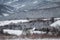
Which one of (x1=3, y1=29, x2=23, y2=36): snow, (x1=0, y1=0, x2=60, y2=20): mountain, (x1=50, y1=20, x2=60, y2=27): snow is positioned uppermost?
(x1=0, y1=0, x2=60, y2=20): mountain

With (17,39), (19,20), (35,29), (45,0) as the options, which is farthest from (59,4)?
(17,39)

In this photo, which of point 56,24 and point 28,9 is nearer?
point 56,24

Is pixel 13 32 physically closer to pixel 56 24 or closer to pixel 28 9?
pixel 28 9

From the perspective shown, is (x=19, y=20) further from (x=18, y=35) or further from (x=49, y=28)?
(x=49, y=28)

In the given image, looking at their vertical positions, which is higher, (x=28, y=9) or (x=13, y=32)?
(x=28, y=9)

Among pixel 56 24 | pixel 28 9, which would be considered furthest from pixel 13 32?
pixel 56 24

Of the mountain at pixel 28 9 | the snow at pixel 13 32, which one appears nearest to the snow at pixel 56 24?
the mountain at pixel 28 9

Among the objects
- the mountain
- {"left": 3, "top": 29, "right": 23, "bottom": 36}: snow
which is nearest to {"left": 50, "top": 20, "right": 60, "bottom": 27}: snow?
the mountain

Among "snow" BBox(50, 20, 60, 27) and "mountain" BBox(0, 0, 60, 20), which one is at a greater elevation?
"mountain" BBox(0, 0, 60, 20)

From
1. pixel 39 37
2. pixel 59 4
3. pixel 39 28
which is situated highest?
pixel 59 4

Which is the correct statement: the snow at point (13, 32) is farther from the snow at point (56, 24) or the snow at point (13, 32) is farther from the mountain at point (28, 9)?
the snow at point (56, 24)

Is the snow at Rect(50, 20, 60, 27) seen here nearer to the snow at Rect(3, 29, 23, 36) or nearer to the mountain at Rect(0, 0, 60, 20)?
the mountain at Rect(0, 0, 60, 20)
